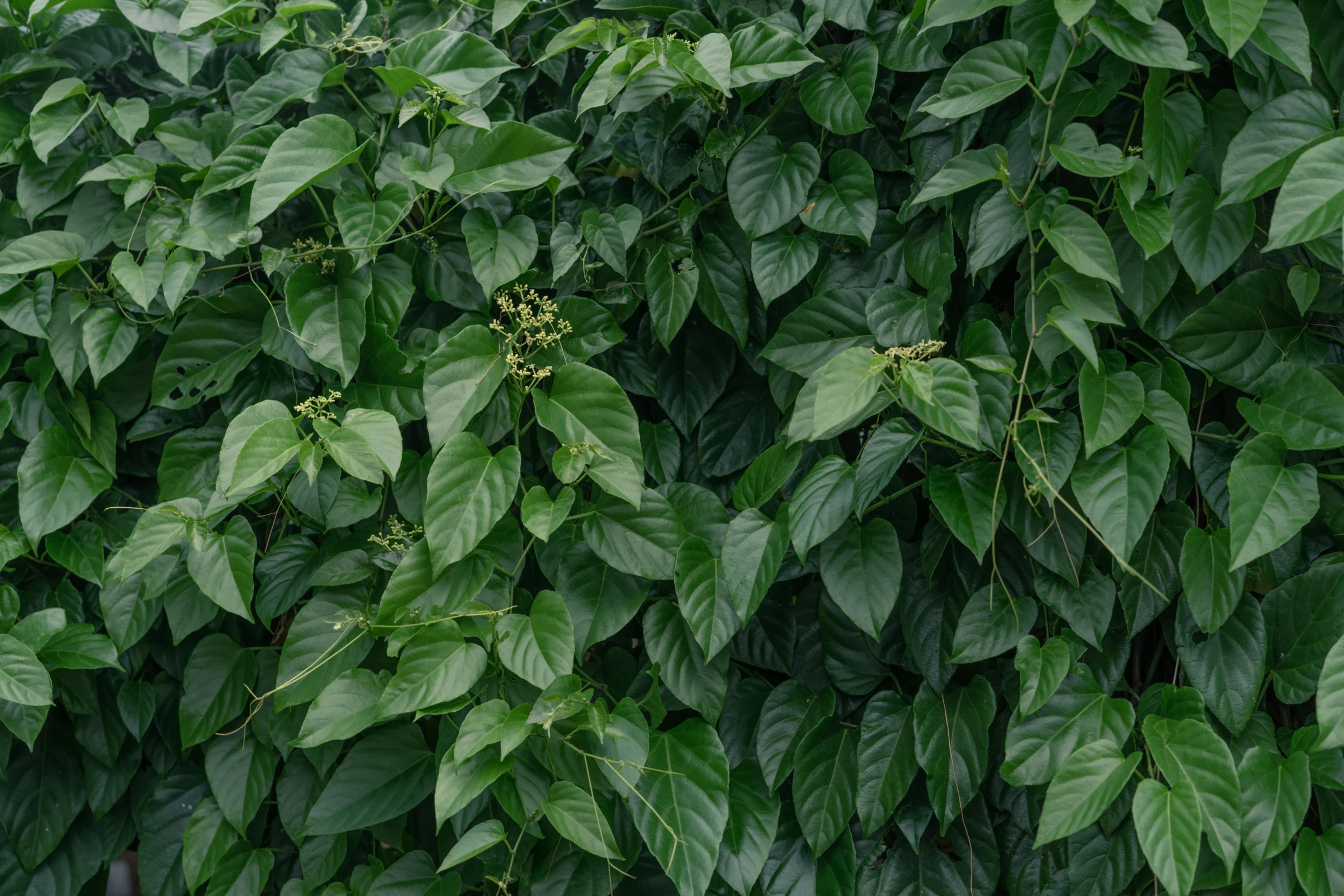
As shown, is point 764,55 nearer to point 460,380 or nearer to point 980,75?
point 980,75

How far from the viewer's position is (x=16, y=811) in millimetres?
1393

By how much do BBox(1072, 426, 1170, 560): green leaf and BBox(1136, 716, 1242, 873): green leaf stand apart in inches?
7.3

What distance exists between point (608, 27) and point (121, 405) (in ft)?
2.90

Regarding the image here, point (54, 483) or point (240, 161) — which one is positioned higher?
point (240, 161)

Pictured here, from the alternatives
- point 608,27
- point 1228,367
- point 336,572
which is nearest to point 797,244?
point 608,27

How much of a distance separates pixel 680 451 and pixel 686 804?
0.43 m

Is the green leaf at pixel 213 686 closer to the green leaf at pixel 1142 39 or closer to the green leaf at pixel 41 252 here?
the green leaf at pixel 41 252

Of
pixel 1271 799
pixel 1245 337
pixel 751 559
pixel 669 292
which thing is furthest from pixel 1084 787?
pixel 669 292

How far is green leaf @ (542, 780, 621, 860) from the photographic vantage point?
3.44 feet

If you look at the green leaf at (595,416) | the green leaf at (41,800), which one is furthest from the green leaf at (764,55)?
the green leaf at (41,800)

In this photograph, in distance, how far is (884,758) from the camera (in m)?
1.11

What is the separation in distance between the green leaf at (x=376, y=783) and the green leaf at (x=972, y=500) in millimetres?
722

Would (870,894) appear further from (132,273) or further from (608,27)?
(132,273)

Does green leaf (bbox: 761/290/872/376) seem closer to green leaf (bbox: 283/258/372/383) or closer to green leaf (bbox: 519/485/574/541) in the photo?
green leaf (bbox: 519/485/574/541)
